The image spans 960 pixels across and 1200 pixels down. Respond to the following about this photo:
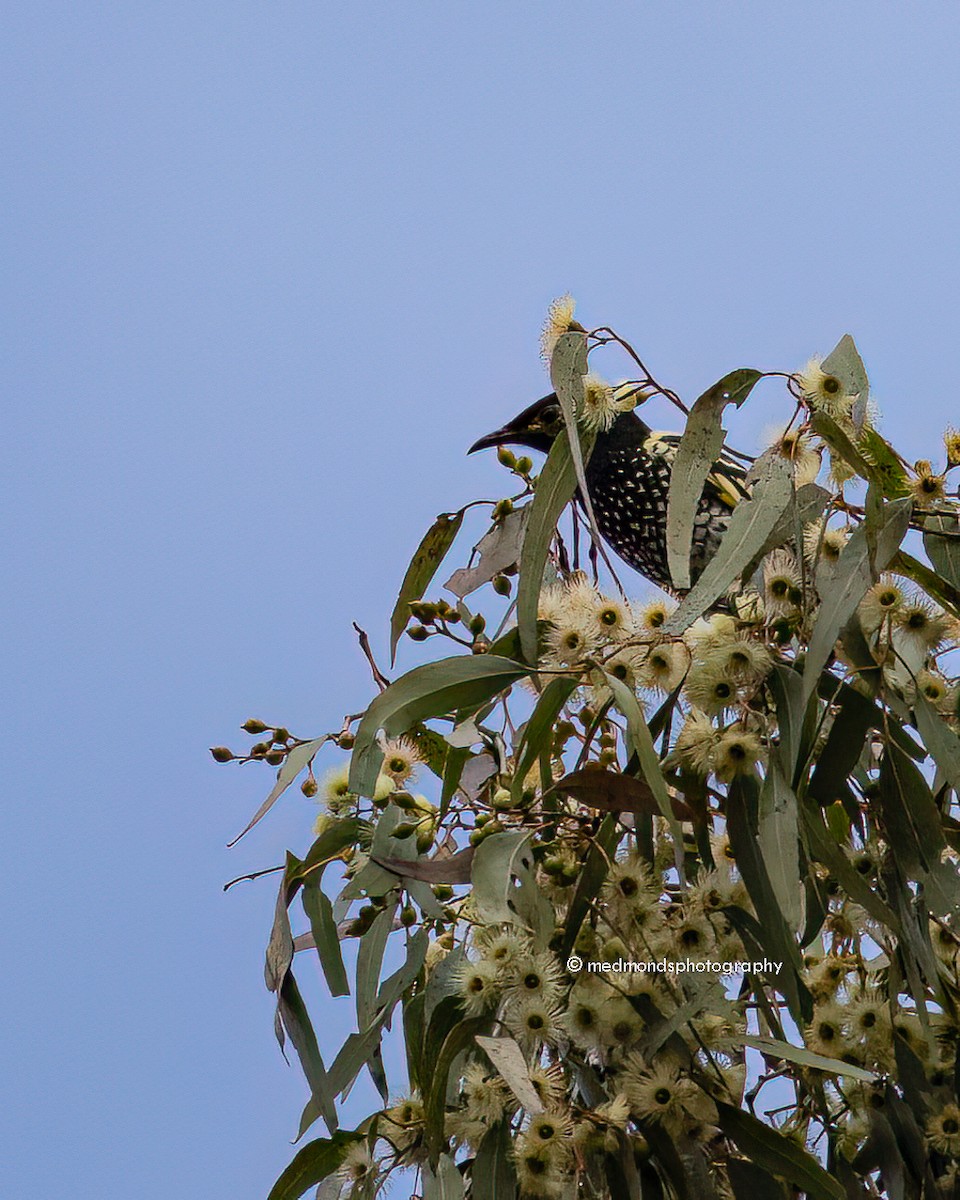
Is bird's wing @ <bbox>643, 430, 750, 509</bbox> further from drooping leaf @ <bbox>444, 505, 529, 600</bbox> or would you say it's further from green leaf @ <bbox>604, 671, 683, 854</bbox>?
green leaf @ <bbox>604, 671, 683, 854</bbox>

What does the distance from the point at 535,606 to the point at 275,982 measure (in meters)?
0.35

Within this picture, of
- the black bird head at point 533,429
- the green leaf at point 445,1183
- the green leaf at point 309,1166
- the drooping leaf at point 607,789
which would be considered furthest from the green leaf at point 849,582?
the black bird head at point 533,429

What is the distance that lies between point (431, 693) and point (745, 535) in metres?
0.23

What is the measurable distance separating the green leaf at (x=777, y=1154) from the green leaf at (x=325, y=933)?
334 millimetres

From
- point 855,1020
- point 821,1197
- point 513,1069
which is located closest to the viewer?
point 513,1069

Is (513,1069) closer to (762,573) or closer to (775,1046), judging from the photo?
(775,1046)

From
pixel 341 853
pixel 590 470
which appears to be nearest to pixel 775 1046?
pixel 341 853

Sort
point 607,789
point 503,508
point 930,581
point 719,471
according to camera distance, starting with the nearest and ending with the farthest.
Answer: point 607,789 < point 930,581 < point 503,508 < point 719,471

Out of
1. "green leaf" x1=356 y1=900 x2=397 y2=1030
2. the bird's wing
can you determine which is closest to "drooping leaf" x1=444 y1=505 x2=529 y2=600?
the bird's wing

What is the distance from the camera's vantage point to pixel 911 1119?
108 centimetres

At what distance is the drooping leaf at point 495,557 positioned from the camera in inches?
53.6

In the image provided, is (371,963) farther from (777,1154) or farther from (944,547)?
(944,547)

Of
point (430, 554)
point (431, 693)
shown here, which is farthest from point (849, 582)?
point (430, 554)

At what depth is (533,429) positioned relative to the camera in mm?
Answer: 1609
